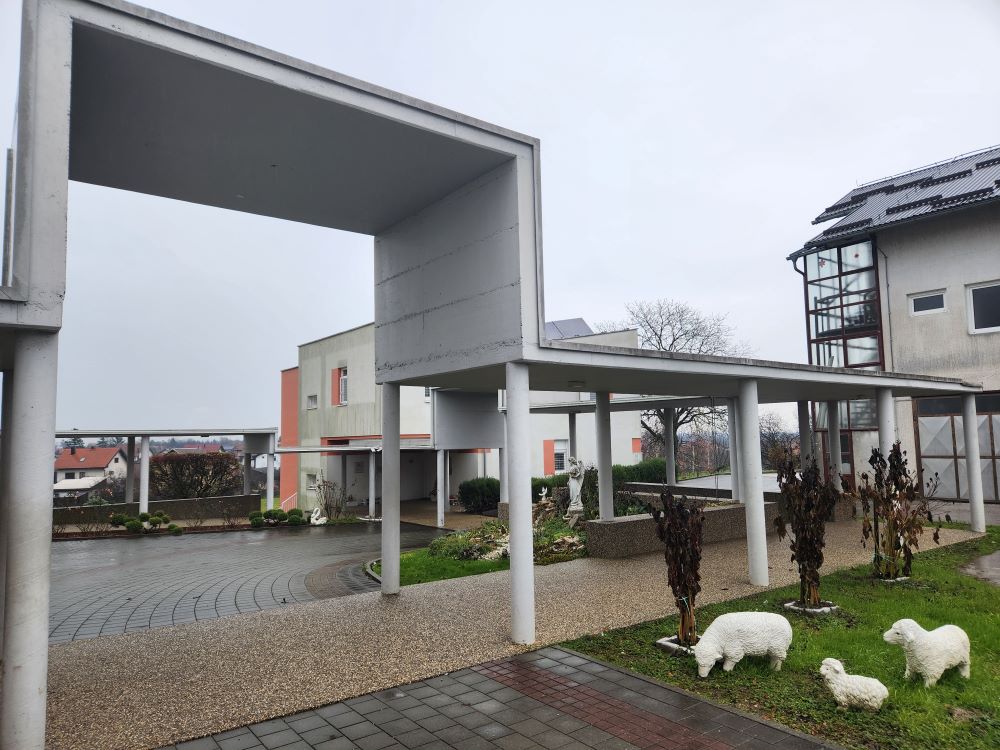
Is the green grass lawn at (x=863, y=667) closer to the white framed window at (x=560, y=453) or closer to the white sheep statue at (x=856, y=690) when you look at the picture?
the white sheep statue at (x=856, y=690)

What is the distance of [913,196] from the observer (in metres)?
19.7

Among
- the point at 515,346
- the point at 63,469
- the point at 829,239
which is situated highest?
the point at 829,239

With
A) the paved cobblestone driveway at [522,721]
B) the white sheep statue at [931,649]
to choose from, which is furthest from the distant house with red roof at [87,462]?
the white sheep statue at [931,649]

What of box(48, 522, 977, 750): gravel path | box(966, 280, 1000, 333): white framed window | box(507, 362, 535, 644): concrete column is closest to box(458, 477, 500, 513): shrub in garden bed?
box(48, 522, 977, 750): gravel path

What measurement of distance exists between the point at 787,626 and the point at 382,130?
19.1 ft

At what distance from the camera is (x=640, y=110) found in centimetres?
1788

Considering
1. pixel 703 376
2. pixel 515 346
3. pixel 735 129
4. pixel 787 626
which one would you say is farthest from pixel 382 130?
→ pixel 735 129

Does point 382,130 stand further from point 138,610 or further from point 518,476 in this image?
point 138,610

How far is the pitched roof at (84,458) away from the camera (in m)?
53.3

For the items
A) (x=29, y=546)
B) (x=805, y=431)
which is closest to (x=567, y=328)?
(x=805, y=431)

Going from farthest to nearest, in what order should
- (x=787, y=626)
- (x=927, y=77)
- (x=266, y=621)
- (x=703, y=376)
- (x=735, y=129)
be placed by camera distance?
1. (x=735, y=129)
2. (x=927, y=77)
3. (x=703, y=376)
4. (x=266, y=621)
5. (x=787, y=626)

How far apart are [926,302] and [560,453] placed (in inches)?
596

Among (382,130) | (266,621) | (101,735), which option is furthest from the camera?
(266,621)

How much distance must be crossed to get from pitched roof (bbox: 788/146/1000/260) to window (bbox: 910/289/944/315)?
2.22 metres
